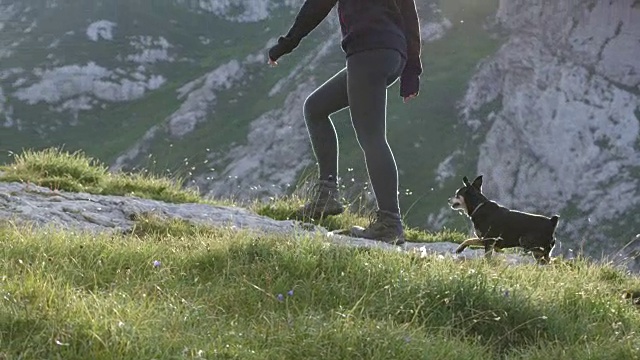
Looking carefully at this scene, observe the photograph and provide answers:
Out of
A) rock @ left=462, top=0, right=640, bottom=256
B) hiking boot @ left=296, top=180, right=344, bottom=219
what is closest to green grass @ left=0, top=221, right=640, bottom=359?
hiking boot @ left=296, top=180, right=344, bottom=219

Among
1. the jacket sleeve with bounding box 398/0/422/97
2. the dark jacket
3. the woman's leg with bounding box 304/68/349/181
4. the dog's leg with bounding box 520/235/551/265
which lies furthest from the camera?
the woman's leg with bounding box 304/68/349/181

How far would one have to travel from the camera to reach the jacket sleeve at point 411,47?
7172mm

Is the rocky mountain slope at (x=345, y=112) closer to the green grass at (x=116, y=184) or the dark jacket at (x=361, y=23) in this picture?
the green grass at (x=116, y=184)

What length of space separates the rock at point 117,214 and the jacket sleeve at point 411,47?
75.4 inches

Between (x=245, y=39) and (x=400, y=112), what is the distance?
42031 mm

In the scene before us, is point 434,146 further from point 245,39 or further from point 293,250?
point 293,250

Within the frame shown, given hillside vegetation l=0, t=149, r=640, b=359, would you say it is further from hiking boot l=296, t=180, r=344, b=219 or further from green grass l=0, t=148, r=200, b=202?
green grass l=0, t=148, r=200, b=202

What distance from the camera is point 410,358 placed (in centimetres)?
333

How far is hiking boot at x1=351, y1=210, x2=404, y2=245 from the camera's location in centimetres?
675

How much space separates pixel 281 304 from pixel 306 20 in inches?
149

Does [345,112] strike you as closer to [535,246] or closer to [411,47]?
[411,47]

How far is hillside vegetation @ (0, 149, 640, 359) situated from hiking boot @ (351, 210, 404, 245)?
1498mm

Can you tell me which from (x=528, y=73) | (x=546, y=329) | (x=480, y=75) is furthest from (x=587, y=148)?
(x=546, y=329)

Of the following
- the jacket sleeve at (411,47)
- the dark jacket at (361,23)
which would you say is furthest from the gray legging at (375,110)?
the jacket sleeve at (411,47)
